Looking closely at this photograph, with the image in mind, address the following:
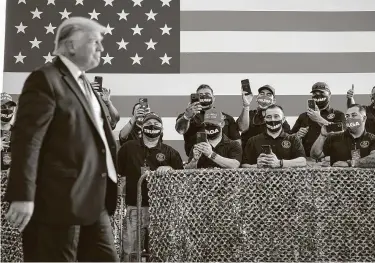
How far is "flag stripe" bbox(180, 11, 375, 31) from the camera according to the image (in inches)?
310

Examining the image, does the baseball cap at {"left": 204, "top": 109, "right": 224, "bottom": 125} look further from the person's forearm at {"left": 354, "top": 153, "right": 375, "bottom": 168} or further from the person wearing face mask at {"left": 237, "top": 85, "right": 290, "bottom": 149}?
the person's forearm at {"left": 354, "top": 153, "right": 375, "bottom": 168}

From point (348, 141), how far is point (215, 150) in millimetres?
1320

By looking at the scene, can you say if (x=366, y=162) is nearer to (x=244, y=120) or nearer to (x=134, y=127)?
(x=244, y=120)

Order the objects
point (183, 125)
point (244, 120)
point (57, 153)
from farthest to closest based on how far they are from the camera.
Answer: point (244, 120)
point (183, 125)
point (57, 153)

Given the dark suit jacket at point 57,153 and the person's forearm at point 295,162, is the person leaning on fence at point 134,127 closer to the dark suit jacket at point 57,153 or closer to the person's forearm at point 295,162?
the person's forearm at point 295,162

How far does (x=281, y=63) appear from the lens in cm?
782

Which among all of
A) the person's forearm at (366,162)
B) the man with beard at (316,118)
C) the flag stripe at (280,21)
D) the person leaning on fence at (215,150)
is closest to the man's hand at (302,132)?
the man with beard at (316,118)

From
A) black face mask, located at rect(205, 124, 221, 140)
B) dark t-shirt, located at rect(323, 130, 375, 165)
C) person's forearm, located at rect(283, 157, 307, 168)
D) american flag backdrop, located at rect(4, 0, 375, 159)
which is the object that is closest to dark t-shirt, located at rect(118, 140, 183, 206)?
black face mask, located at rect(205, 124, 221, 140)

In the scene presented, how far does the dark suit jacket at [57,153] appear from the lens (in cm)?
215

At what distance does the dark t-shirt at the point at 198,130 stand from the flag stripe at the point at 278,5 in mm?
2636

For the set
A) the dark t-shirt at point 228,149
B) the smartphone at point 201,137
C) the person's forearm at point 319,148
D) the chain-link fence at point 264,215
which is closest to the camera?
the chain-link fence at point 264,215

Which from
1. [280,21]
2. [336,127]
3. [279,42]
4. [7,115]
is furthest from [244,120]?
[7,115]

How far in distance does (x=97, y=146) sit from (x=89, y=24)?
1.80 feet

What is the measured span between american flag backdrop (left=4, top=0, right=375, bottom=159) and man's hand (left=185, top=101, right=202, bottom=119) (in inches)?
81.4
